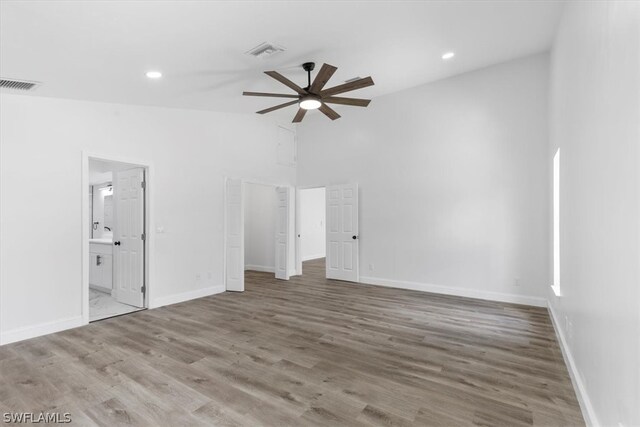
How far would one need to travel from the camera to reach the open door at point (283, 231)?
7340 mm

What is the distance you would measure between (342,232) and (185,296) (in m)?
3.38

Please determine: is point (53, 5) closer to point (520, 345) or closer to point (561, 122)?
point (561, 122)

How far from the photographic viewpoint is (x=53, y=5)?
2.42 meters

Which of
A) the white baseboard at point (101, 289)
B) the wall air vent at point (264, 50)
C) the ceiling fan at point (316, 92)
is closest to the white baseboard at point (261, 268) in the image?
the white baseboard at point (101, 289)

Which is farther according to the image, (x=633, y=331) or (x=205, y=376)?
(x=205, y=376)

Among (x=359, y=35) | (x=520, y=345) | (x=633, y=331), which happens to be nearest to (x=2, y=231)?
(x=359, y=35)

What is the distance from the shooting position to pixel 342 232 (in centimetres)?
700

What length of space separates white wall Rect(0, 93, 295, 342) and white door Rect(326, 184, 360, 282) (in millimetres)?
2095

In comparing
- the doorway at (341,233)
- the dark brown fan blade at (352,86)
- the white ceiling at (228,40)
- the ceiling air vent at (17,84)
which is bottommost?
the doorway at (341,233)

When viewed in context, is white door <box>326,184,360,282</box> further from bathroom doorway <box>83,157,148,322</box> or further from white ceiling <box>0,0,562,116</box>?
bathroom doorway <box>83,157,148,322</box>

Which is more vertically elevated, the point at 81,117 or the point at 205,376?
Answer: the point at 81,117

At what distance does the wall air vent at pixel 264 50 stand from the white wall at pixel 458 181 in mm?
3299

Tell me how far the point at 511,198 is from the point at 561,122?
1.98 metres

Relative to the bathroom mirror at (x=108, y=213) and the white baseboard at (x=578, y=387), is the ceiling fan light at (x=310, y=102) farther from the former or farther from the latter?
the bathroom mirror at (x=108, y=213)
